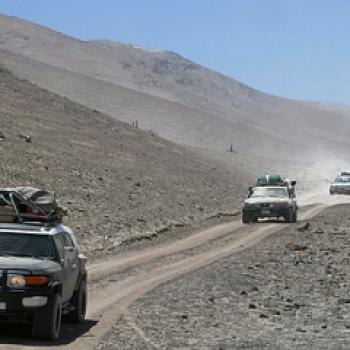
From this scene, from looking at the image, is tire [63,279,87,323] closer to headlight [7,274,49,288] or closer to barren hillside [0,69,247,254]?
headlight [7,274,49,288]

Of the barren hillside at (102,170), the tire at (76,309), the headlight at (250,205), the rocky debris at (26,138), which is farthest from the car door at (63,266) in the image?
the rocky debris at (26,138)

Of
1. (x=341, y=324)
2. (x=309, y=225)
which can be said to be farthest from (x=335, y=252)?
(x=341, y=324)

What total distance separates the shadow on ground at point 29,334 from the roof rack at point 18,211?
159 centimetres

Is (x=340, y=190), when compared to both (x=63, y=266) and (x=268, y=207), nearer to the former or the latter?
(x=268, y=207)

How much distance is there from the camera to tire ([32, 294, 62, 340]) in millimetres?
12411

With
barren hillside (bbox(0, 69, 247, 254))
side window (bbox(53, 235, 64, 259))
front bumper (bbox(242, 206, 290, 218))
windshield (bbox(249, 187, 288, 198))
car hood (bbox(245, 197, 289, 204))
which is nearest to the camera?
side window (bbox(53, 235, 64, 259))

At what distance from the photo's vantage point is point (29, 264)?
12.6 metres

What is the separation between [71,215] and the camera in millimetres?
37375

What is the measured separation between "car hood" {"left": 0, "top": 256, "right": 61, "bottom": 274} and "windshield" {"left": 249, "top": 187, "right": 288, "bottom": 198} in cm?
3073

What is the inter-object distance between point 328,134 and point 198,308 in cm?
18469

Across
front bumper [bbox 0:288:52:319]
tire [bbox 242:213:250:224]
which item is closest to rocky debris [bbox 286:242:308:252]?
tire [bbox 242:213:250:224]

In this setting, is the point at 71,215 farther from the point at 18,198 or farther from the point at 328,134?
the point at 328,134

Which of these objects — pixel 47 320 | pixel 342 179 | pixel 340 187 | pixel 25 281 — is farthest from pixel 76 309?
pixel 342 179

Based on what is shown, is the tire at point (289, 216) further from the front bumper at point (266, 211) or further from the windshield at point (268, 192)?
the windshield at point (268, 192)
